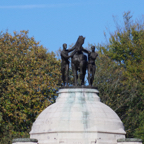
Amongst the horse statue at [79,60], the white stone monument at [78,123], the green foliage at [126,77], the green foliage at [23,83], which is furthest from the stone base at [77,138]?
the green foliage at [126,77]

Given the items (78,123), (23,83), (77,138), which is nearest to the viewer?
(77,138)

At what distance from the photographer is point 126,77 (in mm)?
46156

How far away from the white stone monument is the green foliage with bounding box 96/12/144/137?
16.1 meters

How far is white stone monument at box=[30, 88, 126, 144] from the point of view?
25094mm

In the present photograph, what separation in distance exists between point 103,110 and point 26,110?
13.5 m

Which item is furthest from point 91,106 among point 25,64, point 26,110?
point 25,64

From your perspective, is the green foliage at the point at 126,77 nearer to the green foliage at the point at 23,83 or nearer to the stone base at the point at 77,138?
the green foliage at the point at 23,83

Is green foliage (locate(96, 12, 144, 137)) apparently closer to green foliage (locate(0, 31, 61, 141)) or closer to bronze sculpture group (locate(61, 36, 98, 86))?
green foliage (locate(0, 31, 61, 141))

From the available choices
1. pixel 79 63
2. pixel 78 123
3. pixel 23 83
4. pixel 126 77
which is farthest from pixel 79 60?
pixel 126 77

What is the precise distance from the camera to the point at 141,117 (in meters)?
42.7

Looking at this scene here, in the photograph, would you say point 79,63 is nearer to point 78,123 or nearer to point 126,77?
point 78,123

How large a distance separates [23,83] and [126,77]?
12045mm

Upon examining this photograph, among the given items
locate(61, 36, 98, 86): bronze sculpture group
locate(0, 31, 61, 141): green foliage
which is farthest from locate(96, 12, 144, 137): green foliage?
locate(61, 36, 98, 86): bronze sculpture group

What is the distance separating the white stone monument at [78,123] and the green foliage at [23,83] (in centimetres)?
1142
